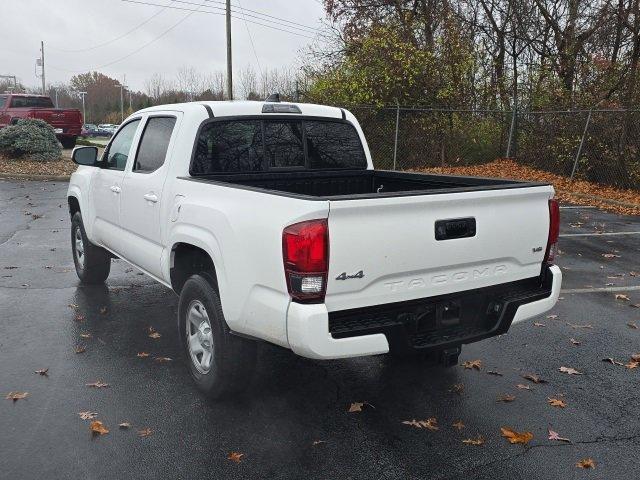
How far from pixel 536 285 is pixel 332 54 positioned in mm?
19147

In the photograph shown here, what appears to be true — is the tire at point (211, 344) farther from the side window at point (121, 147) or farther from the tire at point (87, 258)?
the tire at point (87, 258)

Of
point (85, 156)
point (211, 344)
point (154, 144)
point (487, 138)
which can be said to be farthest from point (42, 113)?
point (211, 344)

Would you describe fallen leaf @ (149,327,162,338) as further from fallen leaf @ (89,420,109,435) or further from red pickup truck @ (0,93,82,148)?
red pickup truck @ (0,93,82,148)

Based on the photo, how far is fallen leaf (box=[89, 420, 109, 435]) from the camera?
354cm

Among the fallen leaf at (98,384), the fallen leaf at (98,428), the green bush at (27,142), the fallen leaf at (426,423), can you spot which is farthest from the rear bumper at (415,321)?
the green bush at (27,142)

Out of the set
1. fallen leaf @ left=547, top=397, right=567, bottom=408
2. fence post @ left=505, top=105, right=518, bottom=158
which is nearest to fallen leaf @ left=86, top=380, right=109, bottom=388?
fallen leaf @ left=547, top=397, right=567, bottom=408

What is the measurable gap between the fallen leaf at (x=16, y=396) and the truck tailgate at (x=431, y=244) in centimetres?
228

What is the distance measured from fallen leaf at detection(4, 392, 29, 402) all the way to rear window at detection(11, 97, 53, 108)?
2242 centimetres

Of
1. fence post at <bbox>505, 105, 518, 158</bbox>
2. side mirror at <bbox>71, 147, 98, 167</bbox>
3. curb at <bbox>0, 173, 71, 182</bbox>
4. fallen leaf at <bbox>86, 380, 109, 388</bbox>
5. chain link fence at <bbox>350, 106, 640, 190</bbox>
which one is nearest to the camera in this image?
fallen leaf at <bbox>86, 380, 109, 388</bbox>

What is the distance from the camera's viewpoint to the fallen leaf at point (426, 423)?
366cm

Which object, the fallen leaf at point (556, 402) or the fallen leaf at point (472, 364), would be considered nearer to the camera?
the fallen leaf at point (556, 402)

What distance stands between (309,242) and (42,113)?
22209 mm

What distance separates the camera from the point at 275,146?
4.92 m

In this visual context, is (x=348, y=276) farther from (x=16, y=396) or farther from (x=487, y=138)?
(x=487, y=138)
